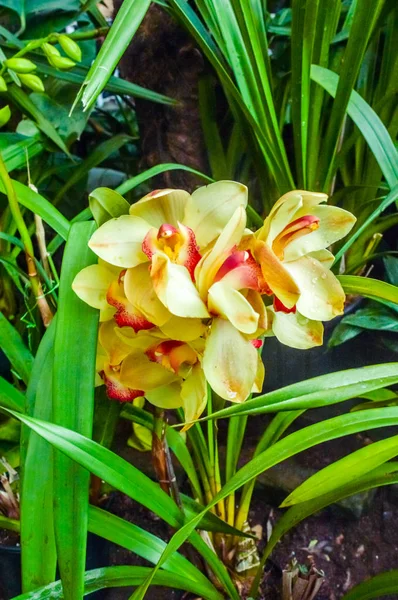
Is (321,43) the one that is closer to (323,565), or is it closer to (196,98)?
(196,98)

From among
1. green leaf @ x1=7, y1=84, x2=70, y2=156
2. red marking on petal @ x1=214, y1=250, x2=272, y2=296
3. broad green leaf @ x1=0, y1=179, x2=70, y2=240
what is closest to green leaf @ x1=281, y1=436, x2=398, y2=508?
red marking on petal @ x1=214, y1=250, x2=272, y2=296

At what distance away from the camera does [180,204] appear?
1.33 feet

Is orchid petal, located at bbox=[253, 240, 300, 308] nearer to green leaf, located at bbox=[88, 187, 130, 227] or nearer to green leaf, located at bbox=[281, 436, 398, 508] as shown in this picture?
green leaf, located at bbox=[88, 187, 130, 227]

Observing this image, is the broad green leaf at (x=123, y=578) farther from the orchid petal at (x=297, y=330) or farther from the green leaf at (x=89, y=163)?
the green leaf at (x=89, y=163)

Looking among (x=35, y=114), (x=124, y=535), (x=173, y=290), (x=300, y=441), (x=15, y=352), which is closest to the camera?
(x=173, y=290)

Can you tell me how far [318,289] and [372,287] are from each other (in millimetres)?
116

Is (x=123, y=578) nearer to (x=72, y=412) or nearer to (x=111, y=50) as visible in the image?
(x=72, y=412)

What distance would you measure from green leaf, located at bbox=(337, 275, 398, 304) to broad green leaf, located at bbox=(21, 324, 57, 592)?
0.28m

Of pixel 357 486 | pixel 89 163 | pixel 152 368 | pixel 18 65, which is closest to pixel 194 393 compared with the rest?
pixel 152 368

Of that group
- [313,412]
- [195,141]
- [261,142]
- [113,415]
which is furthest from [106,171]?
[113,415]

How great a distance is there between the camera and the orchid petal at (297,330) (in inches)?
16.2

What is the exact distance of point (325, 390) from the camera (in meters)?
0.41

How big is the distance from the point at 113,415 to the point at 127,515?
524 mm

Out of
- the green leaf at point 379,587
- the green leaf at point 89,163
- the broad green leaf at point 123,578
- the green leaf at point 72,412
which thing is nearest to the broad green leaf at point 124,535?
the broad green leaf at point 123,578
